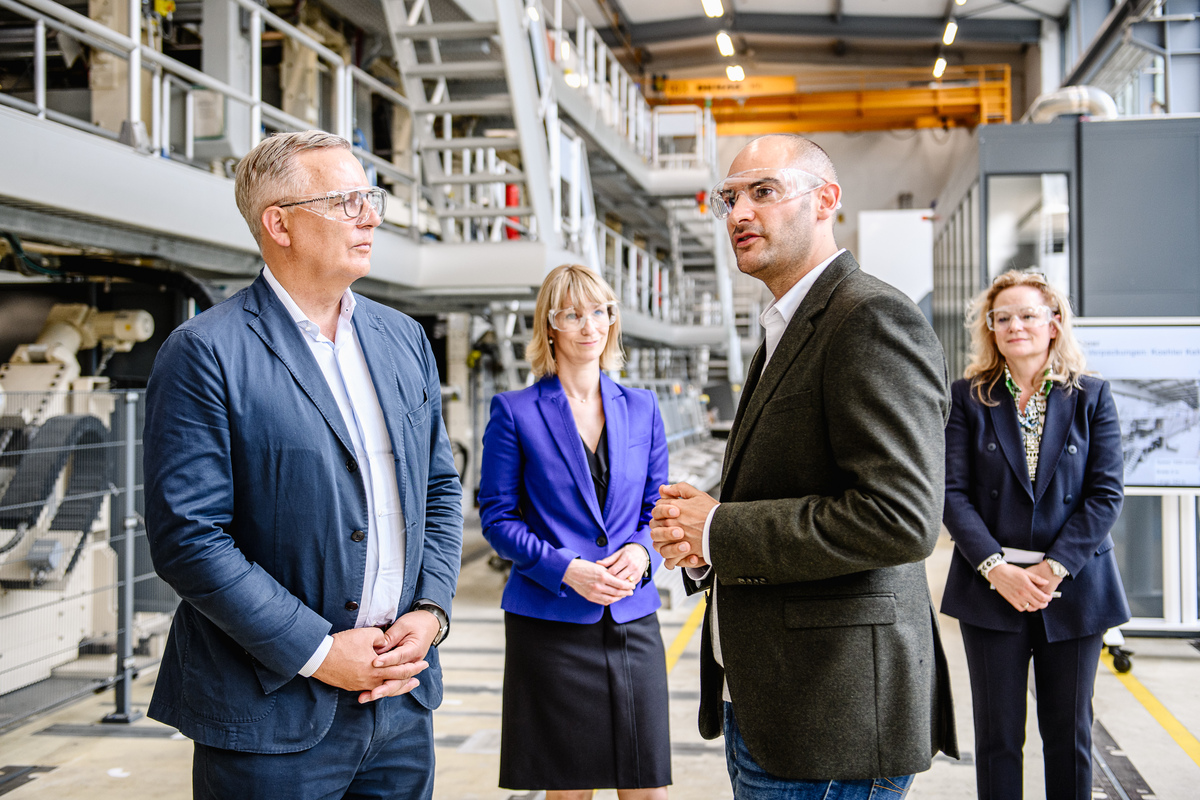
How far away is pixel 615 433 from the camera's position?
2.68 meters

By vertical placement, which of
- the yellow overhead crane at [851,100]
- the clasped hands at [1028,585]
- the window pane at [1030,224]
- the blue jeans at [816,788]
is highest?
the yellow overhead crane at [851,100]

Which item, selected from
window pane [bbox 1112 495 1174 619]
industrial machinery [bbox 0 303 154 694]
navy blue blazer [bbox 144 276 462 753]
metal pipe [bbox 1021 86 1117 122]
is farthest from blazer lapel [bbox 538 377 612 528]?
metal pipe [bbox 1021 86 1117 122]

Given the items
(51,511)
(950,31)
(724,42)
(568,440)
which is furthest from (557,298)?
(950,31)

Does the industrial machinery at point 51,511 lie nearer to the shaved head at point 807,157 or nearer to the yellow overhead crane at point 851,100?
the shaved head at point 807,157

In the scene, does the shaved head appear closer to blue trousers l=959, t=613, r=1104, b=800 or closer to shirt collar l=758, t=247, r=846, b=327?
shirt collar l=758, t=247, r=846, b=327

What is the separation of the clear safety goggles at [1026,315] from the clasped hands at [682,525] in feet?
5.39

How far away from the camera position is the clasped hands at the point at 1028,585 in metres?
2.59

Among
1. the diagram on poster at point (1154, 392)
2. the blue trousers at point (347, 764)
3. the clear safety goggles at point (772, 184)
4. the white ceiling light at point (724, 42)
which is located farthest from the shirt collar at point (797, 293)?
the white ceiling light at point (724, 42)

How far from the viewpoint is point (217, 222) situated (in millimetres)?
4117

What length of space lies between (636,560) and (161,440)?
55.2 inches

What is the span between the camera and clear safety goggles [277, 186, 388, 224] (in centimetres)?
172

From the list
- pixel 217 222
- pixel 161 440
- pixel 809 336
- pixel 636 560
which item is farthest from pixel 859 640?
pixel 217 222

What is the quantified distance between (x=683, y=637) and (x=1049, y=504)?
345 centimetres

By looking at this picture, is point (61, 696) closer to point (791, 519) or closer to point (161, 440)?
point (161, 440)
